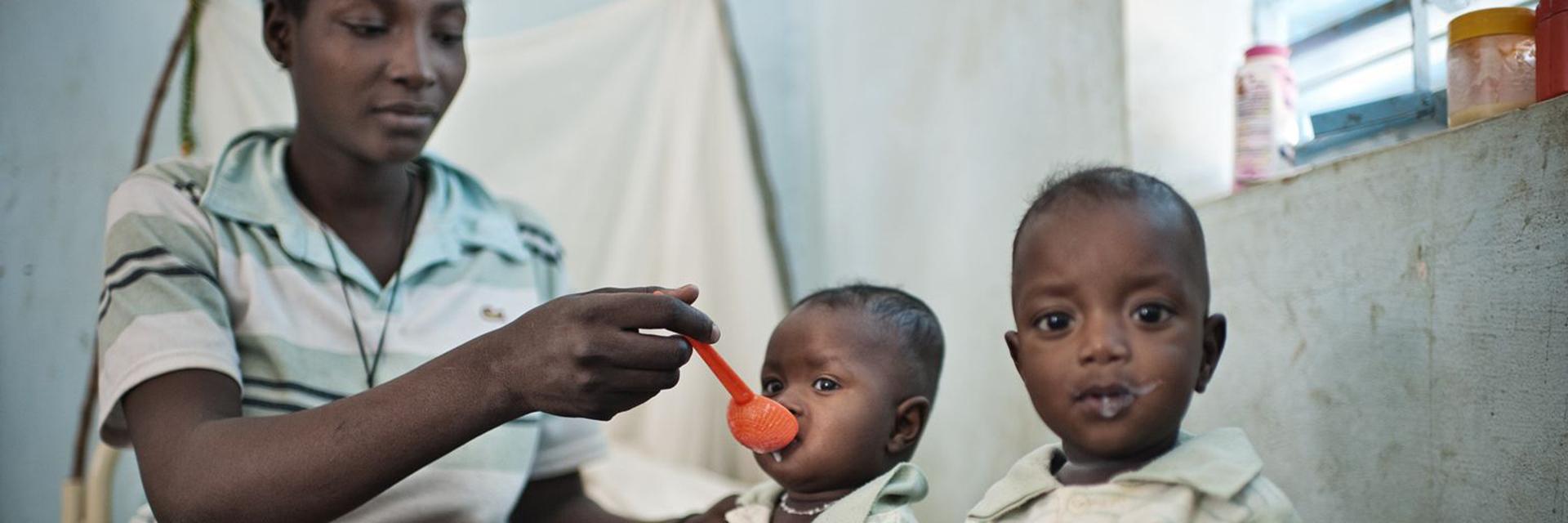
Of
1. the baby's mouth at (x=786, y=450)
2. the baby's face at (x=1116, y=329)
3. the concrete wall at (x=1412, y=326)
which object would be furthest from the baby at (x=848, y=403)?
the concrete wall at (x=1412, y=326)

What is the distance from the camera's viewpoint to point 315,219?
139cm

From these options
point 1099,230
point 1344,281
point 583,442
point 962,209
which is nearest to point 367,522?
point 583,442

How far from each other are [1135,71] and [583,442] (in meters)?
0.89

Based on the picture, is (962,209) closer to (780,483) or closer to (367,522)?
(780,483)

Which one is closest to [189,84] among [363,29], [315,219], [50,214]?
[50,214]

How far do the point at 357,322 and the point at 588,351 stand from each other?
0.58 m

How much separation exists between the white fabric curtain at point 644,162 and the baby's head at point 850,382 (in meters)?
1.43

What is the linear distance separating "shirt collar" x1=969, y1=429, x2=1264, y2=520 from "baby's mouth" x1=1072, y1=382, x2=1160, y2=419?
54mm

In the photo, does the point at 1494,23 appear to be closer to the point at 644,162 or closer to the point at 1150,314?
the point at 1150,314

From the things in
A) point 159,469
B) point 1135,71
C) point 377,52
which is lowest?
point 159,469

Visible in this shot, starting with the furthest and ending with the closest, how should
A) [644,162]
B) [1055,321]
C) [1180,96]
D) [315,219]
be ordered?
[644,162]
[1180,96]
[315,219]
[1055,321]

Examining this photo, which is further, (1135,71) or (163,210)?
(1135,71)

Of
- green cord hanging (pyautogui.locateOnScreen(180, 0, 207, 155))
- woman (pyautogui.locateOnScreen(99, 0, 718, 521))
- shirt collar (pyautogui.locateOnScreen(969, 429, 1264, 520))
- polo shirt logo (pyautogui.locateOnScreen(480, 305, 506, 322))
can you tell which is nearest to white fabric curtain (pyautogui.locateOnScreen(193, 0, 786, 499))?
green cord hanging (pyautogui.locateOnScreen(180, 0, 207, 155))

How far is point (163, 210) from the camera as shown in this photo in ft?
4.13
